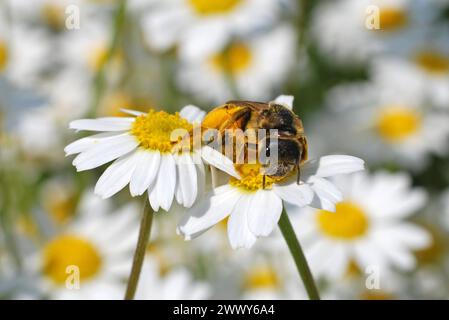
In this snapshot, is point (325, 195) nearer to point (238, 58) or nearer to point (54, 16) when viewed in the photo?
point (238, 58)

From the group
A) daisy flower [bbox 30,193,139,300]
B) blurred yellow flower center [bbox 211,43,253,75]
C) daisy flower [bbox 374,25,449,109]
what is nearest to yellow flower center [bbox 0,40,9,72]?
blurred yellow flower center [bbox 211,43,253,75]

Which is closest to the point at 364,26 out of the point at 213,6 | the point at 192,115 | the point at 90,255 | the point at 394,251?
the point at 213,6

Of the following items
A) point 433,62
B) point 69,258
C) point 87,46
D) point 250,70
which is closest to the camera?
point 69,258

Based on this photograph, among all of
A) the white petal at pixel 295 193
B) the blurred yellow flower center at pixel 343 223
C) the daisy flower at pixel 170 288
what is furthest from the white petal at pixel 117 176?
the blurred yellow flower center at pixel 343 223

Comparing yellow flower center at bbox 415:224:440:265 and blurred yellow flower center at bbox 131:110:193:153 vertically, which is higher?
blurred yellow flower center at bbox 131:110:193:153

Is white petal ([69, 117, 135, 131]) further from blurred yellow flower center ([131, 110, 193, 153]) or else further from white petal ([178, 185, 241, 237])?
white petal ([178, 185, 241, 237])

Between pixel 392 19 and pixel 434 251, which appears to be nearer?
pixel 434 251

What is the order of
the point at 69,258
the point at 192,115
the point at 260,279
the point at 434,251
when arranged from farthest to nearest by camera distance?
the point at 434,251 → the point at 260,279 → the point at 69,258 → the point at 192,115
